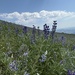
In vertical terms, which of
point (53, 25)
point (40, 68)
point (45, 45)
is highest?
point (53, 25)

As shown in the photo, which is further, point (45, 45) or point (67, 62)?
point (45, 45)

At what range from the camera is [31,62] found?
224 inches

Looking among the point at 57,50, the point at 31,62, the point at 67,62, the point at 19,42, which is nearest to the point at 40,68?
the point at 31,62

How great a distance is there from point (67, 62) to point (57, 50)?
50.9 inches

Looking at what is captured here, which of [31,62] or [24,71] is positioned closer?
[24,71]

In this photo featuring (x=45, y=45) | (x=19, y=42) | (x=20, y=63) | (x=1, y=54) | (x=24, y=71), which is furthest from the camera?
(x=19, y=42)

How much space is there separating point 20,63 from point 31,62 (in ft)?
0.97

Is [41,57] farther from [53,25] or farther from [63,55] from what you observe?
[53,25]

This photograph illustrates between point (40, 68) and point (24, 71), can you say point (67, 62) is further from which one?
point (24, 71)

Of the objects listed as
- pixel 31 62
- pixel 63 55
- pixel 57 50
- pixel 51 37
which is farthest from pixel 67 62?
pixel 51 37

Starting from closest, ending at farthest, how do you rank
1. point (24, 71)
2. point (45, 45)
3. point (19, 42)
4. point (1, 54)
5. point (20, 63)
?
point (24, 71)
point (20, 63)
point (1, 54)
point (45, 45)
point (19, 42)

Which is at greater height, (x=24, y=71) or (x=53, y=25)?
(x=53, y=25)

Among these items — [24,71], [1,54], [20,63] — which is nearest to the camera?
[24,71]

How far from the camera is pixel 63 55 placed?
601 cm
